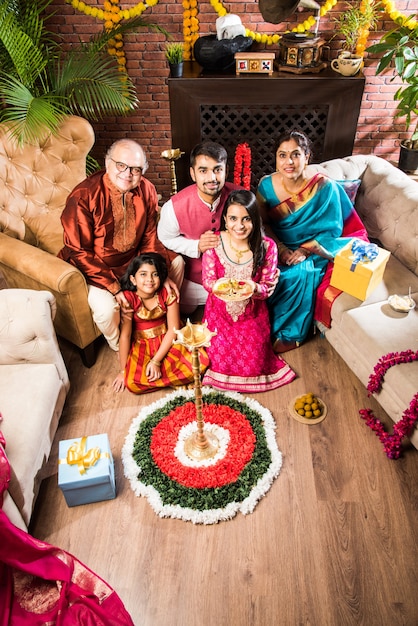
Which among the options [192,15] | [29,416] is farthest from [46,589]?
[192,15]

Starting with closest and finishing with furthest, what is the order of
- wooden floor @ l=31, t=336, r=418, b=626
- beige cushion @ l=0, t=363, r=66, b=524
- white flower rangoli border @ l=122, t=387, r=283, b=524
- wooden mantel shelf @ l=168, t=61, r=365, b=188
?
wooden floor @ l=31, t=336, r=418, b=626 < beige cushion @ l=0, t=363, r=66, b=524 < white flower rangoli border @ l=122, t=387, r=283, b=524 < wooden mantel shelf @ l=168, t=61, r=365, b=188

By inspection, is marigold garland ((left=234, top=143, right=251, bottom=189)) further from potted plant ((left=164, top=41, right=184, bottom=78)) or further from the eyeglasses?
the eyeglasses

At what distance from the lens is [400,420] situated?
89.0 inches

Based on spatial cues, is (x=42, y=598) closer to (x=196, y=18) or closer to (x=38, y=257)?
(x=38, y=257)

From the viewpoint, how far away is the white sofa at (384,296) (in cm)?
238

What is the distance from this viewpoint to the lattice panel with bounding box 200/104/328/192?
12.6ft

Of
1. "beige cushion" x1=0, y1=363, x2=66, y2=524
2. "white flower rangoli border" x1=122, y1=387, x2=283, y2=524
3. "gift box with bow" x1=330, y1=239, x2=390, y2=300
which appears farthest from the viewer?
"gift box with bow" x1=330, y1=239, x2=390, y2=300

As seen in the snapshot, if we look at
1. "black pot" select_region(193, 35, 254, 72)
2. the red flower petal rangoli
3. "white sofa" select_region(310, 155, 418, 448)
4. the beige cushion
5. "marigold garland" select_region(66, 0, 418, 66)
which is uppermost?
"marigold garland" select_region(66, 0, 418, 66)

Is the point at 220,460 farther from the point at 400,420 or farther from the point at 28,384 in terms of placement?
the point at 28,384

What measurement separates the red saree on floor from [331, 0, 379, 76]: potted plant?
11.2ft

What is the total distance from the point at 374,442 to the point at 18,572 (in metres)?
1.70

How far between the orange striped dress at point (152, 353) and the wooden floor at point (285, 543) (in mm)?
280

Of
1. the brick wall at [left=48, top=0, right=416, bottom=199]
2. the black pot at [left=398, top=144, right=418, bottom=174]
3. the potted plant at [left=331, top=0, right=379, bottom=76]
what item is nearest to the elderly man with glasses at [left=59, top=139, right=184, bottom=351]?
the brick wall at [left=48, top=0, right=416, bottom=199]

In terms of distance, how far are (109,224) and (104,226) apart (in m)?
0.03
